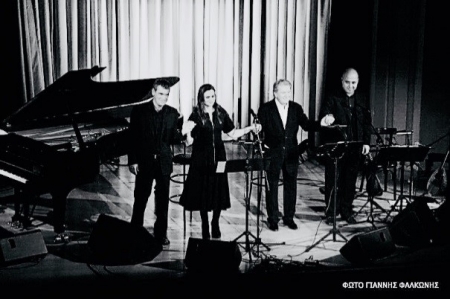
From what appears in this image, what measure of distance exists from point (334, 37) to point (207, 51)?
2.08m

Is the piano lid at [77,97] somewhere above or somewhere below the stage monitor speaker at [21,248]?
above

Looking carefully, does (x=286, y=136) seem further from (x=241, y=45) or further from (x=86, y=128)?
(x=241, y=45)

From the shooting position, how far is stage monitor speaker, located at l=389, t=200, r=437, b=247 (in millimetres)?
6105

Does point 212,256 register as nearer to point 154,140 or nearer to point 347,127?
point 154,140

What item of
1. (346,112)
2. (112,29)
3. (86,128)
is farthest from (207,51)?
(346,112)

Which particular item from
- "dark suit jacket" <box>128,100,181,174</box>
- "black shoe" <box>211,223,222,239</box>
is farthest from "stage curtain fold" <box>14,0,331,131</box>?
"black shoe" <box>211,223,222,239</box>

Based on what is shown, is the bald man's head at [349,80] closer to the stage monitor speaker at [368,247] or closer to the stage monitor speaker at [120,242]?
the stage monitor speaker at [368,247]

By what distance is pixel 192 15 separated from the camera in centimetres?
1086

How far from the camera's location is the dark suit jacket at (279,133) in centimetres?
648

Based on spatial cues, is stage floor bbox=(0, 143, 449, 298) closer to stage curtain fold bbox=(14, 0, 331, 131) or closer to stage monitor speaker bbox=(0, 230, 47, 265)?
stage monitor speaker bbox=(0, 230, 47, 265)

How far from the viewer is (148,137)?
585 centimetres

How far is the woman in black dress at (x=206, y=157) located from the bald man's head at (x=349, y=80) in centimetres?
123

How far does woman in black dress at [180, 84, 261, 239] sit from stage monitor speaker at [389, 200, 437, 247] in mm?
1611

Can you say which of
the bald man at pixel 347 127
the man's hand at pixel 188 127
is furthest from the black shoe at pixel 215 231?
the bald man at pixel 347 127
